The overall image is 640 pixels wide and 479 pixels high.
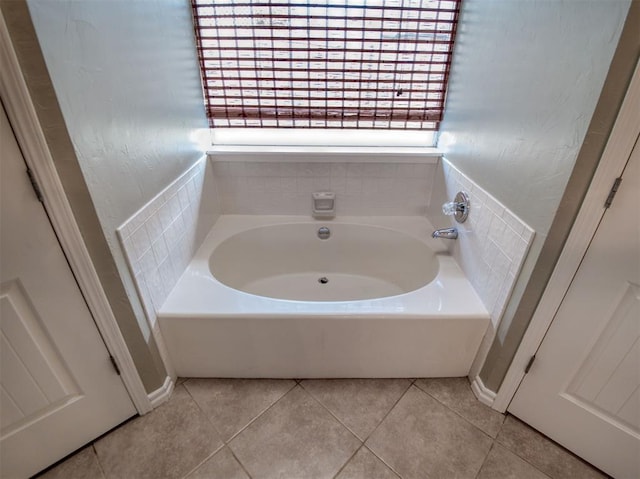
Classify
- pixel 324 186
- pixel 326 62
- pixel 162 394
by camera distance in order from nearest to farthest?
pixel 162 394
pixel 326 62
pixel 324 186

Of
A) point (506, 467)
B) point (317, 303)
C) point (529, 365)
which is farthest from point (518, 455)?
point (317, 303)

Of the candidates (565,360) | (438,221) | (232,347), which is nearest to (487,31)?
(438,221)

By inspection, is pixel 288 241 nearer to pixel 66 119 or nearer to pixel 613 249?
pixel 66 119

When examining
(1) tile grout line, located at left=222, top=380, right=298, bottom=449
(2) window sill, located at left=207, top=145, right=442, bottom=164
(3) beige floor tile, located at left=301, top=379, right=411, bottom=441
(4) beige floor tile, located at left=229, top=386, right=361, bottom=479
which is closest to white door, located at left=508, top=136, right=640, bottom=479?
(3) beige floor tile, located at left=301, top=379, right=411, bottom=441

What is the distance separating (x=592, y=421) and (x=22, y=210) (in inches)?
76.5

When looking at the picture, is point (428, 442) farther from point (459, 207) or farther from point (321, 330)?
point (459, 207)

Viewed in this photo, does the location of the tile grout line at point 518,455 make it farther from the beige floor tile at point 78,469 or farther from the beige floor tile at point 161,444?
the beige floor tile at point 78,469

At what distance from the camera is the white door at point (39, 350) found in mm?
852

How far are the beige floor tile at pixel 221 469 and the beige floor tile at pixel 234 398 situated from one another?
2.6 inches

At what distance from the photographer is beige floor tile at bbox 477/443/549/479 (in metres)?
1.16

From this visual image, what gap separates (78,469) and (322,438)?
904 millimetres

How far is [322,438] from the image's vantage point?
1.26 meters

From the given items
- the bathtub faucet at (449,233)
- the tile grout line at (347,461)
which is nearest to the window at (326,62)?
the bathtub faucet at (449,233)

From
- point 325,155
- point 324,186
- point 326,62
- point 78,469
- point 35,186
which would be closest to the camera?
point 35,186
